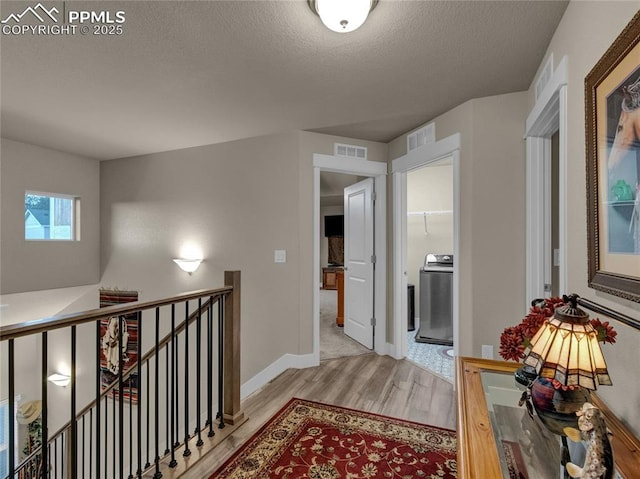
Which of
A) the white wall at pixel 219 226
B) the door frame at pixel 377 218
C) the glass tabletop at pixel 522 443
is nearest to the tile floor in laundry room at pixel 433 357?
the door frame at pixel 377 218

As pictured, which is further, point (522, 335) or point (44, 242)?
point (44, 242)

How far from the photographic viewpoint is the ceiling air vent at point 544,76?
1.81m

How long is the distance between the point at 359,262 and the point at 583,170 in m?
2.67

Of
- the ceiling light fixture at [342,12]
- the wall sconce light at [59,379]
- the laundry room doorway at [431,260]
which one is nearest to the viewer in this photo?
the ceiling light fixture at [342,12]

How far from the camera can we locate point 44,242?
13.0ft

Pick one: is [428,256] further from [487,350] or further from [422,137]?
[487,350]

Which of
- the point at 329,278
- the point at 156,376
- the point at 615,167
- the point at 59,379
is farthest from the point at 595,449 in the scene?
the point at 329,278

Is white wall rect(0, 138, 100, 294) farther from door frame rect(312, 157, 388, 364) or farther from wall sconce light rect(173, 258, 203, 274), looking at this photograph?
door frame rect(312, 157, 388, 364)

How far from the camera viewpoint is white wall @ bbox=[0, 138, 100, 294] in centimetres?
359

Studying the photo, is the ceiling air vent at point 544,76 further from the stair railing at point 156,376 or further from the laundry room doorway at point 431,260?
the stair railing at point 156,376

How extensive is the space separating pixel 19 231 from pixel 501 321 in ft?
16.6

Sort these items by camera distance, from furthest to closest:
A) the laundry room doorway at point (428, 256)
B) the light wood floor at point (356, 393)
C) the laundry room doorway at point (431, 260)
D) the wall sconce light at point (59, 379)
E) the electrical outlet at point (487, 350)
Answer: the wall sconce light at point (59, 379) < the laundry room doorway at point (431, 260) < the laundry room doorway at point (428, 256) < the electrical outlet at point (487, 350) < the light wood floor at point (356, 393)

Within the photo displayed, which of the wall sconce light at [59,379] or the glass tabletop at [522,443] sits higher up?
the glass tabletop at [522,443]

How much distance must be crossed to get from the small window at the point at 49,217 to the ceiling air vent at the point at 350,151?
3.60 metres
